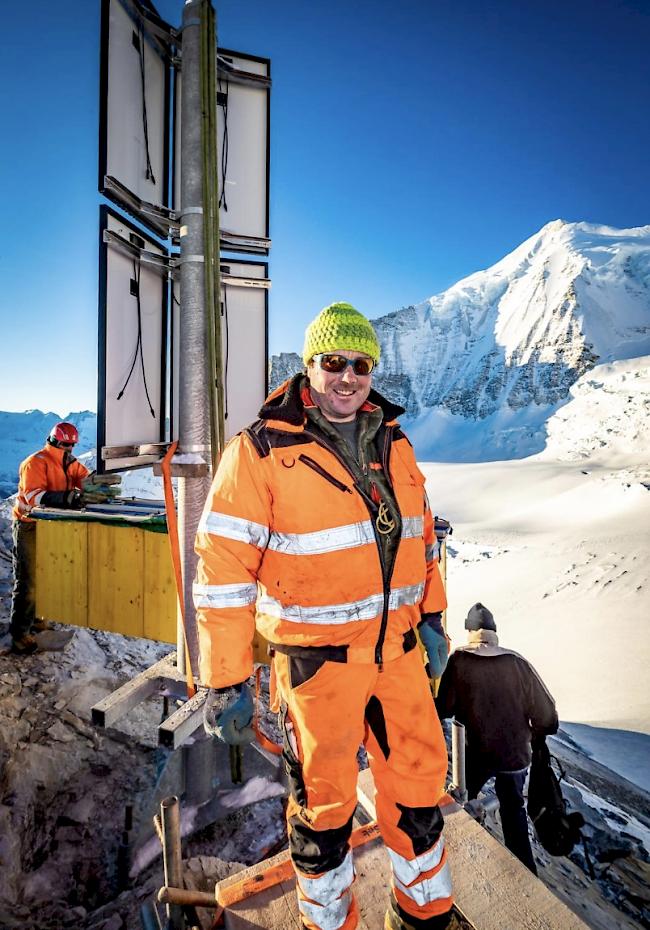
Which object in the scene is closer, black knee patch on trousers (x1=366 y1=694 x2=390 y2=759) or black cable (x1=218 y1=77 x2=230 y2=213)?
black knee patch on trousers (x1=366 y1=694 x2=390 y2=759)

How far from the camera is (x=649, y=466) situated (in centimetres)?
3819

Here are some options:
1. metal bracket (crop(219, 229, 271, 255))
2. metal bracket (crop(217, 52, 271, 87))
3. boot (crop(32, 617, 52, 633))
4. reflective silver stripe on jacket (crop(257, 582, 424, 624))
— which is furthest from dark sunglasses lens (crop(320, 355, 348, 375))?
boot (crop(32, 617, 52, 633))

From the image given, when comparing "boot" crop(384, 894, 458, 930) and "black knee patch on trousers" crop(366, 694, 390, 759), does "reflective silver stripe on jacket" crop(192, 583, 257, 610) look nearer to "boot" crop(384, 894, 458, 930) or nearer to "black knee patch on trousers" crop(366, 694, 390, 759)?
"black knee patch on trousers" crop(366, 694, 390, 759)

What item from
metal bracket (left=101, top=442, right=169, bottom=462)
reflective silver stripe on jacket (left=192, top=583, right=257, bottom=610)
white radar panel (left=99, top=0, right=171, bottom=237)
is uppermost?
white radar panel (left=99, top=0, right=171, bottom=237)

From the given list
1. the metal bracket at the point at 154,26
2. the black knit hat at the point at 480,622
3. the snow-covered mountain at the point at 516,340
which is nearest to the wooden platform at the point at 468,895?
the black knit hat at the point at 480,622

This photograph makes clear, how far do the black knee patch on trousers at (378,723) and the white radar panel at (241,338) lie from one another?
2.54 meters

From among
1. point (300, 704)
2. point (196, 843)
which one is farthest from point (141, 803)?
point (300, 704)

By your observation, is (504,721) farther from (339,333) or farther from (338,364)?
(339,333)

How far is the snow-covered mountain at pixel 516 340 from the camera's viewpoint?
82.9 m

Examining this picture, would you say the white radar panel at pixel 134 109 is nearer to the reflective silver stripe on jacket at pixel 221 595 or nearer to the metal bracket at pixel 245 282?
the metal bracket at pixel 245 282

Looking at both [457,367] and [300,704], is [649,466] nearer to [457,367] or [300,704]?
[300,704]

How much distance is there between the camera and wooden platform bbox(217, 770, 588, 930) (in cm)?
202

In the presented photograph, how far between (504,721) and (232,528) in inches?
107

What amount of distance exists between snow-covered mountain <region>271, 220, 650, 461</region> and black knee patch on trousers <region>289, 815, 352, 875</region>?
69896 millimetres
